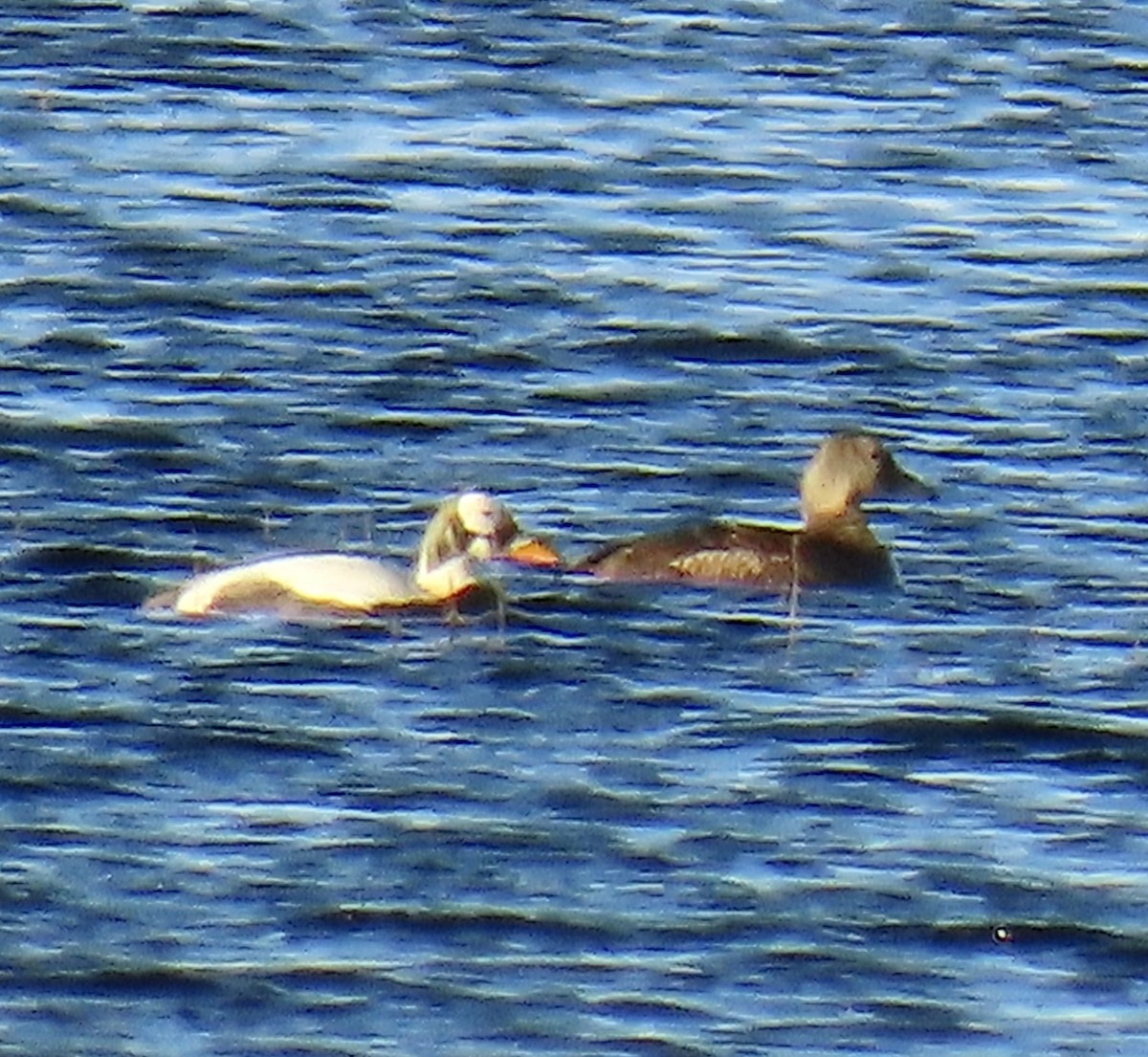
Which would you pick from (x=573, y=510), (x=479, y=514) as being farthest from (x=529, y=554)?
(x=573, y=510)

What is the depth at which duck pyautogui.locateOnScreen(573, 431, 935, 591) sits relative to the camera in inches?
523

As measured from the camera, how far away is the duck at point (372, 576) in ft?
42.0

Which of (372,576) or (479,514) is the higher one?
(479,514)

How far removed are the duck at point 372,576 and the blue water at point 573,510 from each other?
89 millimetres

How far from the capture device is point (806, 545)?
45.0ft

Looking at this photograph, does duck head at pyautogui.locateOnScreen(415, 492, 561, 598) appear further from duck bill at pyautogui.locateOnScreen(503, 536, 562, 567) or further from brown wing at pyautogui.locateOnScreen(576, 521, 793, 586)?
brown wing at pyautogui.locateOnScreen(576, 521, 793, 586)

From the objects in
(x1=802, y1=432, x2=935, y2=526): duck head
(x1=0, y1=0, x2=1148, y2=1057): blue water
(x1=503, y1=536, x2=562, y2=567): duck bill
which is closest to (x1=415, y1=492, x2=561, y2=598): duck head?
(x1=503, y1=536, x2=562, y2=567): duck bill

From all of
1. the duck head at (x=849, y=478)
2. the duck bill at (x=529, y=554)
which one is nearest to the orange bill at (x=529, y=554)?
the duck bill at (x=529, y=554)

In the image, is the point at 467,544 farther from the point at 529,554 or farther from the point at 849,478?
the point at 849,478

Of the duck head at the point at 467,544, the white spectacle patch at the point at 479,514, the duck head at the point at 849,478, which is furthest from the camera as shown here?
the duck head at the point at 849,478

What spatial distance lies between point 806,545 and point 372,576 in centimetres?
144

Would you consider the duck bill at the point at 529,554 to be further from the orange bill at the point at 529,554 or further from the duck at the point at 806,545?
the duck at the point at 806,545

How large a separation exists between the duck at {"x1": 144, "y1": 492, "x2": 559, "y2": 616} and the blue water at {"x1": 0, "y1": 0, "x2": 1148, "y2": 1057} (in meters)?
0.09

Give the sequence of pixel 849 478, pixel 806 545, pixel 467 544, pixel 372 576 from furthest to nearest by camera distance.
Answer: pixel 849 478, pixel 806 545, pixel 467 544, pixel 372 576
